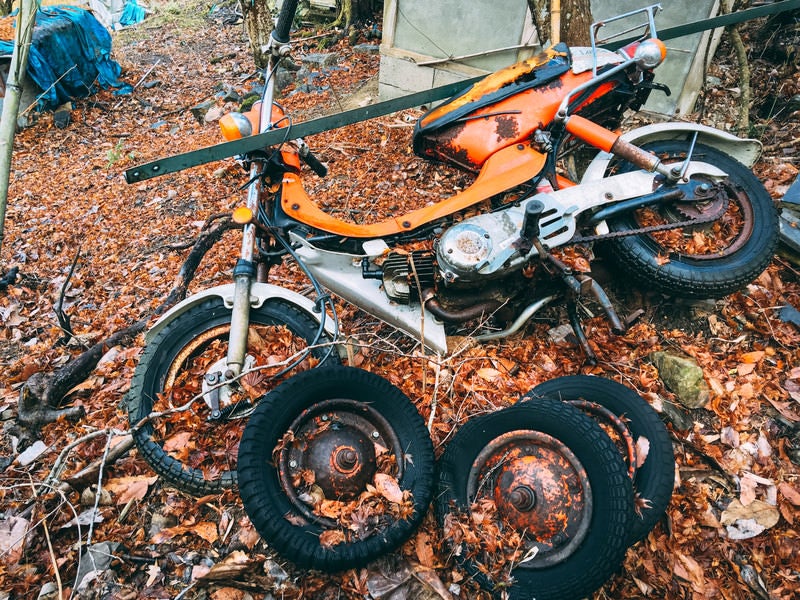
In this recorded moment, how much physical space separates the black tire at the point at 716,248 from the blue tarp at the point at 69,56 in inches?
405

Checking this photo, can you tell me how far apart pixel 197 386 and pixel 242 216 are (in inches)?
40.7

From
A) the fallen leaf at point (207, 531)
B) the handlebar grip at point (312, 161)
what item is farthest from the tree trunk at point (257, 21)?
the fallen leaf at point (207, 531)

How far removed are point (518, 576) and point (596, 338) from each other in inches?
73.6

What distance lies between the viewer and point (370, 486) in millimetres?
2299

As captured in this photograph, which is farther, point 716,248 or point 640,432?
point 716,248

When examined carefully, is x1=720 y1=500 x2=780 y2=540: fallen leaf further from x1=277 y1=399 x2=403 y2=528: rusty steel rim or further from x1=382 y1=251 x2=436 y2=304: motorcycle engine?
x1=382 y1=251 x2=436 y2=304: motorcycle engine

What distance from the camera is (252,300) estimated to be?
2697mm

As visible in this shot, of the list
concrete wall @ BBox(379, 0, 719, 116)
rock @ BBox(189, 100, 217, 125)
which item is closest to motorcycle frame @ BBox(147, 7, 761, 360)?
concrete wall @ BBox(379, 0, 719, 116)

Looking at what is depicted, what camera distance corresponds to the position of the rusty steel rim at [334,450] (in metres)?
2.29

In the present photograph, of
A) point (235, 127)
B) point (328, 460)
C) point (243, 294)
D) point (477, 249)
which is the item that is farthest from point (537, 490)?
point (235, 127)

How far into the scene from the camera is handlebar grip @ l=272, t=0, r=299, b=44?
2658 millimetres

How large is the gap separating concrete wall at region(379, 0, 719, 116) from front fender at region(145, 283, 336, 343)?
4.97 metres

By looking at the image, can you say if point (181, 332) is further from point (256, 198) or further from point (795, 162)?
point (795, 162)

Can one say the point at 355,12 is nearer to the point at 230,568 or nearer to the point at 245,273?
the point at 245,273
